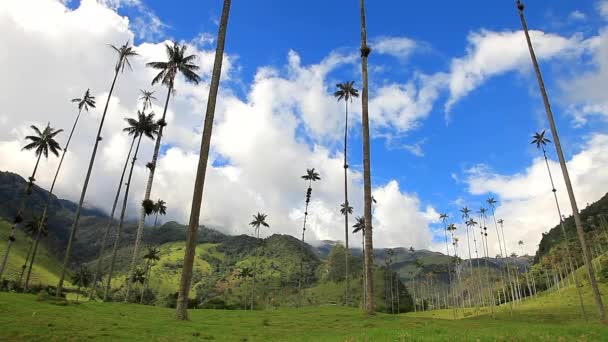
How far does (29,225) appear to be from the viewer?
87.6 metres

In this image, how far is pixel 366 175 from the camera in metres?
34.2

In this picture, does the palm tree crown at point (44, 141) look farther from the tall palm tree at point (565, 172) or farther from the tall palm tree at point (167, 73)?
the tall palm tree at point (565, 172)

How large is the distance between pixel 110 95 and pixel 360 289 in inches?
5770

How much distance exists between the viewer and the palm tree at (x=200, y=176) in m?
24.4

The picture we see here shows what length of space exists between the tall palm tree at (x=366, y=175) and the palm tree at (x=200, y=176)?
45.9ft

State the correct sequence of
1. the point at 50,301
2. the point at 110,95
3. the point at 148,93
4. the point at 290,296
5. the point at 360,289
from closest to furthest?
1. the point at 50,301
2. the point at 110,95
3. the point at 148,93
4. the point at 360,289
5. the point at 290,296

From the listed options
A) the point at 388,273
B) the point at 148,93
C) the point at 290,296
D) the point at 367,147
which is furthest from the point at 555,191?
the point at 290,296

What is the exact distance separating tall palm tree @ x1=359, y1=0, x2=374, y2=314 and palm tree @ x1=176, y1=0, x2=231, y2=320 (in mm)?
13980

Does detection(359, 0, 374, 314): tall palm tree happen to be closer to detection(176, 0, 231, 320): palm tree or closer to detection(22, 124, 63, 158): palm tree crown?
Answer: detection(176, 0, 231, 320): palm tree

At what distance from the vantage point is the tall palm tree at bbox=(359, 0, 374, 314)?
105ft

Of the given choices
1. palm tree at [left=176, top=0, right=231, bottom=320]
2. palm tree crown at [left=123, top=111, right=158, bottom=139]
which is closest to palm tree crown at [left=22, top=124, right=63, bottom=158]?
palm tree crown at [left=123, top=111, right=158, bottom=139]

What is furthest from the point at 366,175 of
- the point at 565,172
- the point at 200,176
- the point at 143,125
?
the point at 143,125

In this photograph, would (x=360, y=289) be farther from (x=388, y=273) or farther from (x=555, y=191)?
(x=555, y=191)

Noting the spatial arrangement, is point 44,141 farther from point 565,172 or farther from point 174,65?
point 565,172
